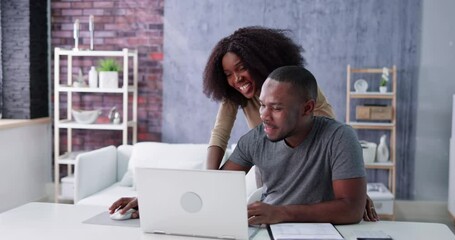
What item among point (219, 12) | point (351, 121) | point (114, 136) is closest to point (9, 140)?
point (114, 136)

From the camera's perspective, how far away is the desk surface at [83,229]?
188 centimetres

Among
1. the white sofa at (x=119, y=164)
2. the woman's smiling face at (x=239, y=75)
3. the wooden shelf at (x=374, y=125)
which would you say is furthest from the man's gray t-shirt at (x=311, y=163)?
the wooden shelf at (x=374, y=125)

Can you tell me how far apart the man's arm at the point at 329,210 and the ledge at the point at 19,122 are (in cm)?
321

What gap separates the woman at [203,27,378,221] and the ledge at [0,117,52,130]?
251 centimetres

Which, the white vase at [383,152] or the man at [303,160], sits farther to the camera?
the white vase at [383,152]

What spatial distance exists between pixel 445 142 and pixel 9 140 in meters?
3.47

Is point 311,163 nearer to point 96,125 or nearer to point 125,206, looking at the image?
point 125,206

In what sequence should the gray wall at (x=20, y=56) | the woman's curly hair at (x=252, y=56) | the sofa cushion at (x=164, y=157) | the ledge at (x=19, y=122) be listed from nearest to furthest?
the woman's curly hair at (x=252, y=56), the sofa cushion at (x=164, y=157), the ledge at (x=19, y=122), the gray wall at (x=20, y=56)

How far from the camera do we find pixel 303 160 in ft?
6.94

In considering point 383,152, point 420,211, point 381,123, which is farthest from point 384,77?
point 420,211

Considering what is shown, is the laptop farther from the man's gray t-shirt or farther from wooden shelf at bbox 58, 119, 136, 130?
wooden shelf at bbox 58, 119, 136, 130

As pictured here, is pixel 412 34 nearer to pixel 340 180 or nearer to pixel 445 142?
pixel 445 142

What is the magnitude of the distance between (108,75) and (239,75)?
268 centimetres

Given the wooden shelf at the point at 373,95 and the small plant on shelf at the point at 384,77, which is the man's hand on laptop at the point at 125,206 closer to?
the wooden shelf at the point at 373,95
